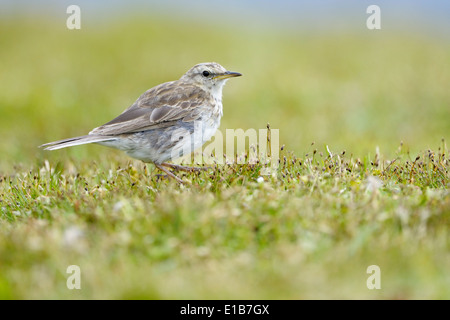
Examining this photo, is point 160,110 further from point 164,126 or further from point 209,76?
point 209,76

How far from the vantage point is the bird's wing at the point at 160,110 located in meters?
8.05

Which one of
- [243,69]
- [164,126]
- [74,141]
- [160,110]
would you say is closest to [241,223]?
[74,141]

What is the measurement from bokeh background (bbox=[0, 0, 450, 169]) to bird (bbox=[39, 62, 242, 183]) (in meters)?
2.68

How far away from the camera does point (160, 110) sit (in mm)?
8328

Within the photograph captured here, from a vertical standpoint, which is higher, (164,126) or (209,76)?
(209,76)

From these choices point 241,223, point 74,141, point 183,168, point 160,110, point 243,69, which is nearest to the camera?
point 241,223

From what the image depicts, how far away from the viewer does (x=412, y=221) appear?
5.42 m

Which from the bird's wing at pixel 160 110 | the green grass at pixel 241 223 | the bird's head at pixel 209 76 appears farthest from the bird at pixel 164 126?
the green grass at pixel 241 223

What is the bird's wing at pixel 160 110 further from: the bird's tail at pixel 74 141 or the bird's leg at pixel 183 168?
the bird's leg at pixel 183 168

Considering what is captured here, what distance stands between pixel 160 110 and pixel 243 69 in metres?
10.3

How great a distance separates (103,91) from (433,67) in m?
9.22

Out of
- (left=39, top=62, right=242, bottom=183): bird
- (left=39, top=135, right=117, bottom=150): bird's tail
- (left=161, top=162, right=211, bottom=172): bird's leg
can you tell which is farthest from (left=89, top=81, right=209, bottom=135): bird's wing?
(left=161, top=162, right=211, bottom=172): bird's leg
